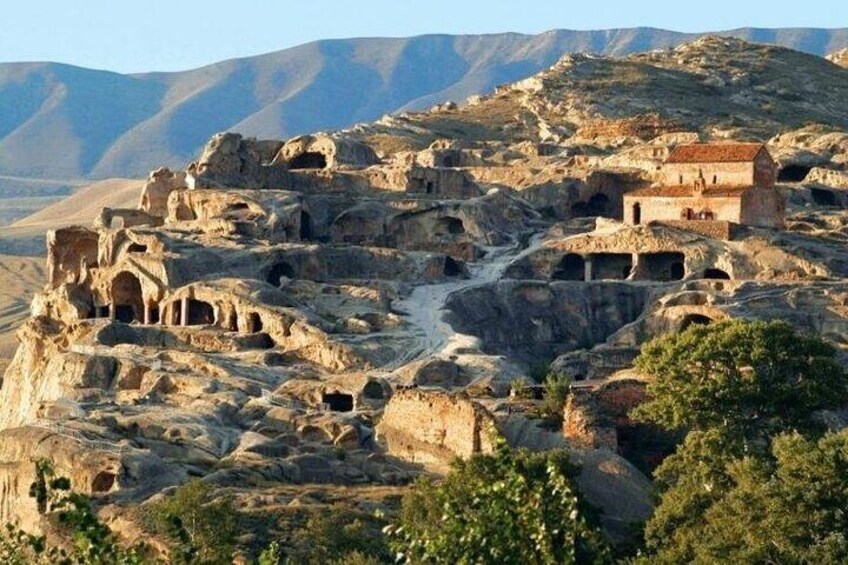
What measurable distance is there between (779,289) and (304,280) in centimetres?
1736

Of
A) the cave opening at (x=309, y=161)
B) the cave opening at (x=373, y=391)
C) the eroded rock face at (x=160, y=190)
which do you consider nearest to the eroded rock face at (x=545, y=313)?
the cave opening at (x=373, y=391)

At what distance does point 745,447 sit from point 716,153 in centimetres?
4247

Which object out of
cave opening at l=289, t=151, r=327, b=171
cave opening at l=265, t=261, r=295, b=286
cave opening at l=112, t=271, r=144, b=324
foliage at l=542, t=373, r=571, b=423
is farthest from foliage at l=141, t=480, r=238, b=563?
cave opening at l=289, t=151, r=327, b=171

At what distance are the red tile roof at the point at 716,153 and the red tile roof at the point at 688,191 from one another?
57.4 inches

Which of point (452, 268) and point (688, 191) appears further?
point (688, 191)

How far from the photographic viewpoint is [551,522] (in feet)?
102

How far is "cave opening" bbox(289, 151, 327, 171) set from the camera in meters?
106

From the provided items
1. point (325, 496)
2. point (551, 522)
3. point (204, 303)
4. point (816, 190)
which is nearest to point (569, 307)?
point (204, 303)

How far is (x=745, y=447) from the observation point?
53500 mm

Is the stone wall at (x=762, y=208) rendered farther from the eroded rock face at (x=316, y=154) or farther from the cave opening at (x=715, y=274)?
the eroded rock face at (x=316, y=154)

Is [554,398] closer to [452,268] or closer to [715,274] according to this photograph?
[715,274]

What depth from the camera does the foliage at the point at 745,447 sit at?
44.9m

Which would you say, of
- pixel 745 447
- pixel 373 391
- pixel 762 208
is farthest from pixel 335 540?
pixel 762 208

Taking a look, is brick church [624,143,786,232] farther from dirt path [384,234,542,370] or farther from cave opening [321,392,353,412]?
cave opening [321,392,353,412]
